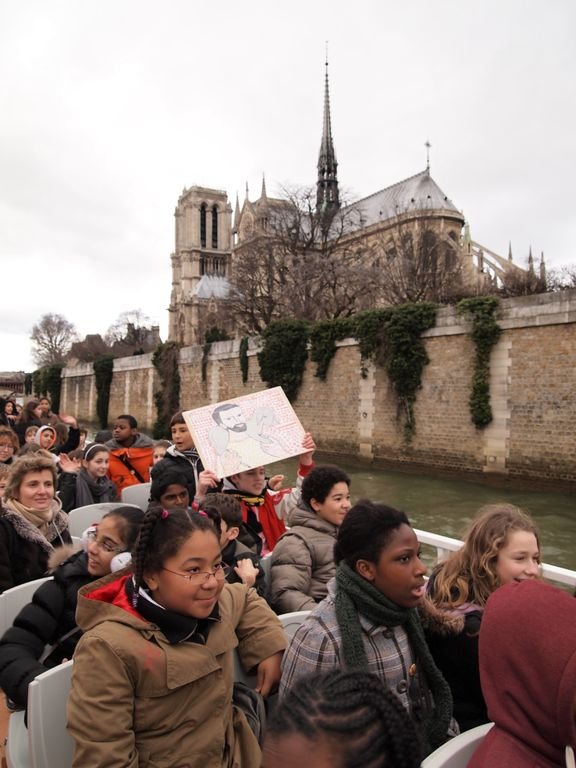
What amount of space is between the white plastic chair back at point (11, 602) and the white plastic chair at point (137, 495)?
2504 mm

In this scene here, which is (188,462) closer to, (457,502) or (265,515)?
(265,515)

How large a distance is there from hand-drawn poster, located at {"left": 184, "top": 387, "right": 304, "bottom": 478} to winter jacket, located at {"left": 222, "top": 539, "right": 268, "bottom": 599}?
89 centimetres

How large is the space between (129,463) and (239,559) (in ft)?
10.9

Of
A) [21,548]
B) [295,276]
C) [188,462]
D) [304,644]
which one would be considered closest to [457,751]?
[304,644]

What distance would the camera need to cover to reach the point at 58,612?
2342 mm

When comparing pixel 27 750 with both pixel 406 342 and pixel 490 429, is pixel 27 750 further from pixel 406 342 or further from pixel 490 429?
pixel 406 342

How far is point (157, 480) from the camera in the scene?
3660 mm

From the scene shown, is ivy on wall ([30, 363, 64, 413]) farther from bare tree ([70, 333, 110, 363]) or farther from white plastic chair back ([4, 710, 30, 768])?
white plastic chair back ([4, 710, 30, 768])

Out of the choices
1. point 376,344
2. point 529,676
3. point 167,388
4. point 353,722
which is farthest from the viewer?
point 167,388

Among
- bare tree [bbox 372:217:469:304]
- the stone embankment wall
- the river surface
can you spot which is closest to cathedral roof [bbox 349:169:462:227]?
bare tree [bbox 372:217:469:304]

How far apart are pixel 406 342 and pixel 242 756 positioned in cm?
1455

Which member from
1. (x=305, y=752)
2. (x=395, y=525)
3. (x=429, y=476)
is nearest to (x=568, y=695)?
(x=305, y=752)

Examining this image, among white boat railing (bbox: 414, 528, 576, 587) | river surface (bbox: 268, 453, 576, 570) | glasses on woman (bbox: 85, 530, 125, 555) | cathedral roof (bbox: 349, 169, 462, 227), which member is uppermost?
cathedral roof (bbox: 349, 169, 462, 227)

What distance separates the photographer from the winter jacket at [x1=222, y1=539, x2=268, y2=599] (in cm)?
282
